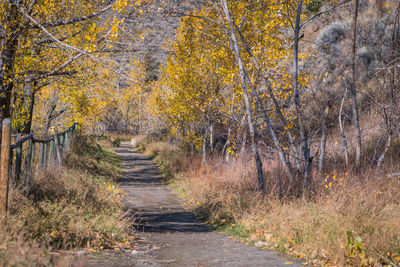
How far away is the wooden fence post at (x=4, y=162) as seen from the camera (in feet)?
17.0

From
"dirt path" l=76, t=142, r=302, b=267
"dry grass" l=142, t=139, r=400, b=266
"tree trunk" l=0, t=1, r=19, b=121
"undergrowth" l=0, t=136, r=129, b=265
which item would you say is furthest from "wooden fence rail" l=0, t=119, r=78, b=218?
"dry grass" l=142, t=139, r=400, b=266

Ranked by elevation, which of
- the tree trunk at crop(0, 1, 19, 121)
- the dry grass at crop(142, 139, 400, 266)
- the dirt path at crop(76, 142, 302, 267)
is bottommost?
the dirt path at crop(76, 142, 302, 267)

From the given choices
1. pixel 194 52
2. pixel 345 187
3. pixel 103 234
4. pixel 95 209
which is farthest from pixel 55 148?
pixel 345 187

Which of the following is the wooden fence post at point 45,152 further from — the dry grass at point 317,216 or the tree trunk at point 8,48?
the dry grass at point 317,216

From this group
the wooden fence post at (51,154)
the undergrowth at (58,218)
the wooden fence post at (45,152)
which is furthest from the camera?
the wooden fence post at (51,154)

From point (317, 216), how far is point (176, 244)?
2661mm

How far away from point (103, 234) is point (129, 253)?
77 cm

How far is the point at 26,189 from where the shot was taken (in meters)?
7.26

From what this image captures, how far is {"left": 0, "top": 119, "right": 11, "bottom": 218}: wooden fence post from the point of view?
5.18 meters

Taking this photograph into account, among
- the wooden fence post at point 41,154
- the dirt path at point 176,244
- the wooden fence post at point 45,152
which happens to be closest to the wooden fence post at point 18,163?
the dirt path at point 176,244

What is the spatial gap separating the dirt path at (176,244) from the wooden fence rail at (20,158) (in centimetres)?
165

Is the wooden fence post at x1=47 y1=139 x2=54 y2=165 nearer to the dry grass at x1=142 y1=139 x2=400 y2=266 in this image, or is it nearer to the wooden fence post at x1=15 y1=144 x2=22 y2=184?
the wooden fence post at x1=15 y1=144 x2=22 y2=184

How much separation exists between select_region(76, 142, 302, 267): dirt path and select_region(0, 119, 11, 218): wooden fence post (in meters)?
1.45

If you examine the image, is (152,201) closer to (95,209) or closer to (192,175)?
(192,175)
